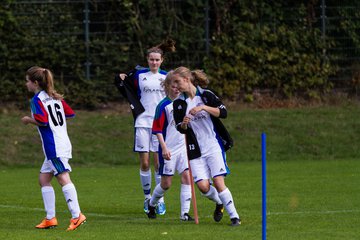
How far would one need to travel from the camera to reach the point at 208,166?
1252cm

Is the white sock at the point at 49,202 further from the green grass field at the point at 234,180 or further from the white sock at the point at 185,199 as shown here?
the white sock at the point at 185,199

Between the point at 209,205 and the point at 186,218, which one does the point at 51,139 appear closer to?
the point at 186,218

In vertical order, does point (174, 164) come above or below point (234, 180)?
above

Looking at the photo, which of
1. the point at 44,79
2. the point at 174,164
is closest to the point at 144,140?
the point at 174,164

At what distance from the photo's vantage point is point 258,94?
27.5 m

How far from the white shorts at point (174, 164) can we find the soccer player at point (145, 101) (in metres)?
1.10

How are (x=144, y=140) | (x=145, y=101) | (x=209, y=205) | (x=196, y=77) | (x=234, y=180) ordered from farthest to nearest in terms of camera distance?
(x=234, y=180)
(x=209, y=205)
(x=145, y=101)
(x=144, y=140)
(x=196, y=77)

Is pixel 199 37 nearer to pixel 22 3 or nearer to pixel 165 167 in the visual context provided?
pixel 22 3

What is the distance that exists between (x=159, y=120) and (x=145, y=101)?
1.74 m

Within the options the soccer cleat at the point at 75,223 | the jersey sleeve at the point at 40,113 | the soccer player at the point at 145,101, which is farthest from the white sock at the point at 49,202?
the soccer player at the point at 145,101

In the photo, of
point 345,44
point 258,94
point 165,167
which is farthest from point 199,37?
point 165,167

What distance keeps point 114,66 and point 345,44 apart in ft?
19.2

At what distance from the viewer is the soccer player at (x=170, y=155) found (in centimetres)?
1316

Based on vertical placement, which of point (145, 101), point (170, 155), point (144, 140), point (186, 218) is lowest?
point (186, 218)
